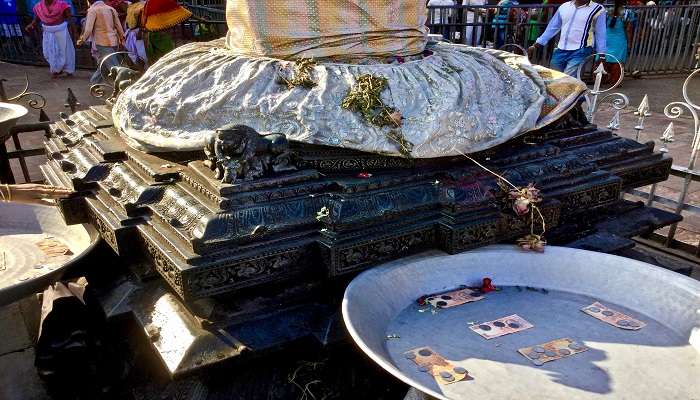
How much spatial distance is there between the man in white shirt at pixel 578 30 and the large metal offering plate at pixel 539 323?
4.47m

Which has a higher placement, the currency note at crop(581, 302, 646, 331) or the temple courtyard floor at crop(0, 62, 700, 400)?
the currency note at crop(581, 302, 646, 331)

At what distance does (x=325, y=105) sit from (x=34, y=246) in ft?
5.74

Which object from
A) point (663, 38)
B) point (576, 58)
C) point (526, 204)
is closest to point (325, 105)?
point (526, 204)

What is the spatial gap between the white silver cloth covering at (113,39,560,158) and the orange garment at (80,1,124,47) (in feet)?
20.9

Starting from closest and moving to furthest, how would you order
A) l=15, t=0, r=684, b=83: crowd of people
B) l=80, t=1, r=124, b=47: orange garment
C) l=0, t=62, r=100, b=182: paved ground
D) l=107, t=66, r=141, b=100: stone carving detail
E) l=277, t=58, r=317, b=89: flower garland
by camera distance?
l=277, t=58, r=317, b=89: flower garland
l=107, t=66, r=141, b=100: stone carving detail
l=0, t=62, r=100, b=182: paved ground
l=15, t=0, r=684, b=83: crowd of people
l=80, t=1, r=124, b=47: orange garment

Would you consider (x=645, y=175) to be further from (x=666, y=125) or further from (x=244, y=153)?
(x=666, y=125)

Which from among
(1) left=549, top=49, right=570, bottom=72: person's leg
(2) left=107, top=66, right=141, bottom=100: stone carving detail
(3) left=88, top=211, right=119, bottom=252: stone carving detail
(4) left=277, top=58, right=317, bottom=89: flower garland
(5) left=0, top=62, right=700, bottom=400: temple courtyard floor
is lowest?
(5) left=0, top=62, right=700, bottom=400: temple courtyard floor

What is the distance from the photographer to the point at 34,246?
121 inches

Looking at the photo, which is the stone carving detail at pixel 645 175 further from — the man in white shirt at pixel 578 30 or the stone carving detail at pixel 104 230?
the stone carving detail at pixel 104 230

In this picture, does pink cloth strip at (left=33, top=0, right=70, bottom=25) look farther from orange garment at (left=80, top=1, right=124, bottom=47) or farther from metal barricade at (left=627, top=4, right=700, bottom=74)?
metal barricade at (left=627, top=4, right=700, bottom=74)

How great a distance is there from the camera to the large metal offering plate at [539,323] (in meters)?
1.95

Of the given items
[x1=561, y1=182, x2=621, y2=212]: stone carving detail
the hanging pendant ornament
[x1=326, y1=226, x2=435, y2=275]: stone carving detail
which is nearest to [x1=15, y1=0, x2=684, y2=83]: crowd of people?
[x1=561, y1=182, x2=621, y2=212]: stone carving detail

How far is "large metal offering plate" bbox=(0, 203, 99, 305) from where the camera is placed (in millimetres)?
2543

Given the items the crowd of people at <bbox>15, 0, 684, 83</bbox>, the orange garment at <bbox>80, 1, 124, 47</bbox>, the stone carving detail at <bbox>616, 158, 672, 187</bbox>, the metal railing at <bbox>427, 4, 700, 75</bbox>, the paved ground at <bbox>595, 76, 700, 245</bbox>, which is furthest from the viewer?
the metal railing at <bbox>427, 4, 700, 75</bbox>
